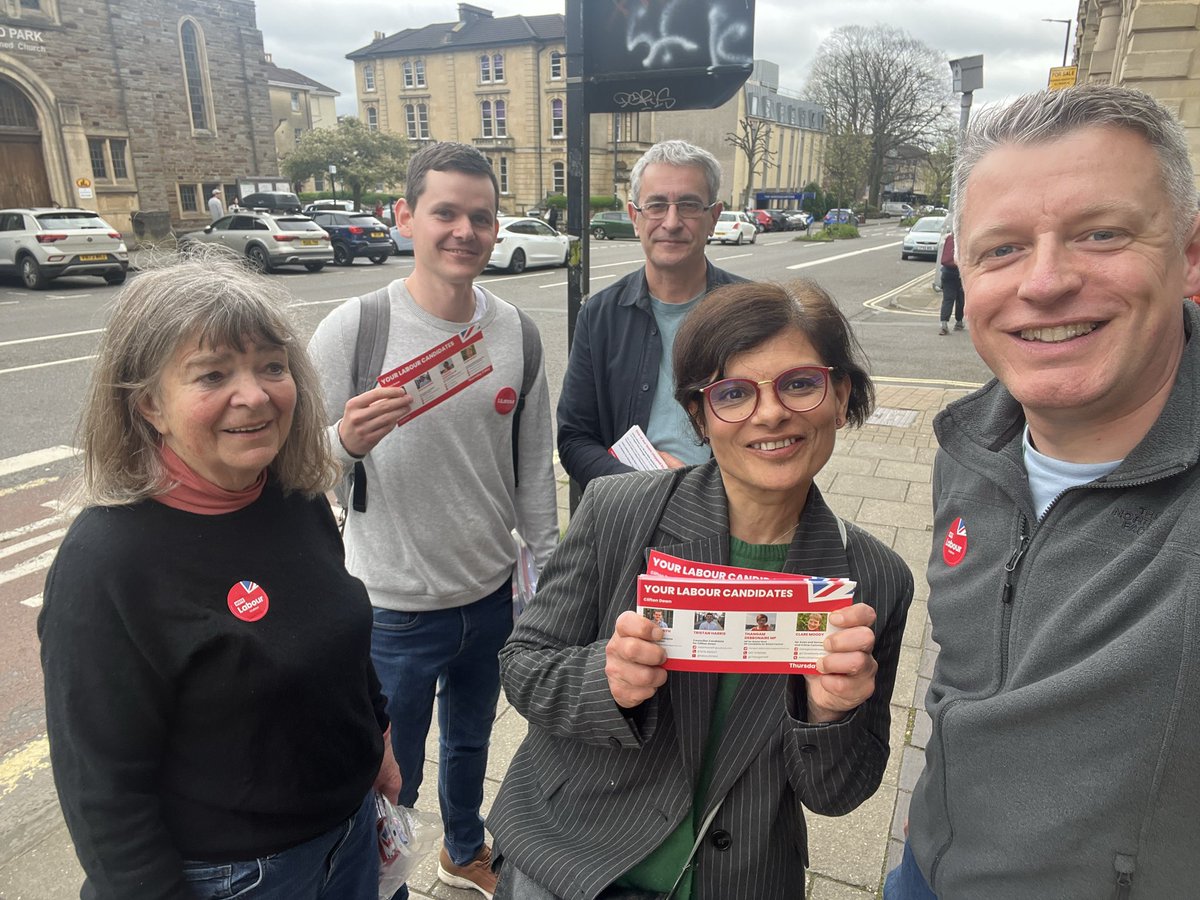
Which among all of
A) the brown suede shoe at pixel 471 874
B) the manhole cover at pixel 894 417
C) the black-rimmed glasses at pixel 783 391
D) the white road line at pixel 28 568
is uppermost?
the black-rimmed glasses at pixel 783 391

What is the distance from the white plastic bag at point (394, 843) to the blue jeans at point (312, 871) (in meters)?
0.04

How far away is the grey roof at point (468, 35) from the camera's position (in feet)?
183

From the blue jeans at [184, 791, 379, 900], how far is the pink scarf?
0.67 metres

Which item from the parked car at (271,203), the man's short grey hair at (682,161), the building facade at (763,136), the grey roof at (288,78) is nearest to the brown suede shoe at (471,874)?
the man's short grey hair at (682,161)

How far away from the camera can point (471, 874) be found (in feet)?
8.48

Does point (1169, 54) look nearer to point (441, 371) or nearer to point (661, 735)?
point (441, 371)

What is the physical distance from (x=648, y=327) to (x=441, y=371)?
81 centimetres

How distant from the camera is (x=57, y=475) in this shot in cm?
619

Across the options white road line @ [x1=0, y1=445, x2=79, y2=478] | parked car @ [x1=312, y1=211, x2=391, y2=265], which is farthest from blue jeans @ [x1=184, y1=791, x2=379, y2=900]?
parked car @ [x1=312, y1=211, x2=391, y2=265]

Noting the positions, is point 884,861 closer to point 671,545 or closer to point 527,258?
point 671,545

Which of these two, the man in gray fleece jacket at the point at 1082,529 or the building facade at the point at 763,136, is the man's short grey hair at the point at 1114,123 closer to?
the man in gray fleece jacket at the point at 1082,529

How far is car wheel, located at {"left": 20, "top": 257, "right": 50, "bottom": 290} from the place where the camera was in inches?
658

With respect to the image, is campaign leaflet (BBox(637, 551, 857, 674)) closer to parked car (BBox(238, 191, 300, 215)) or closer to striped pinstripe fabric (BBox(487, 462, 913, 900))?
striped pinstripe fabric (BBox(487, 462, 913, 900))

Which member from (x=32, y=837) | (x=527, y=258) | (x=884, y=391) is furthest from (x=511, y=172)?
(x=32, y=837)
